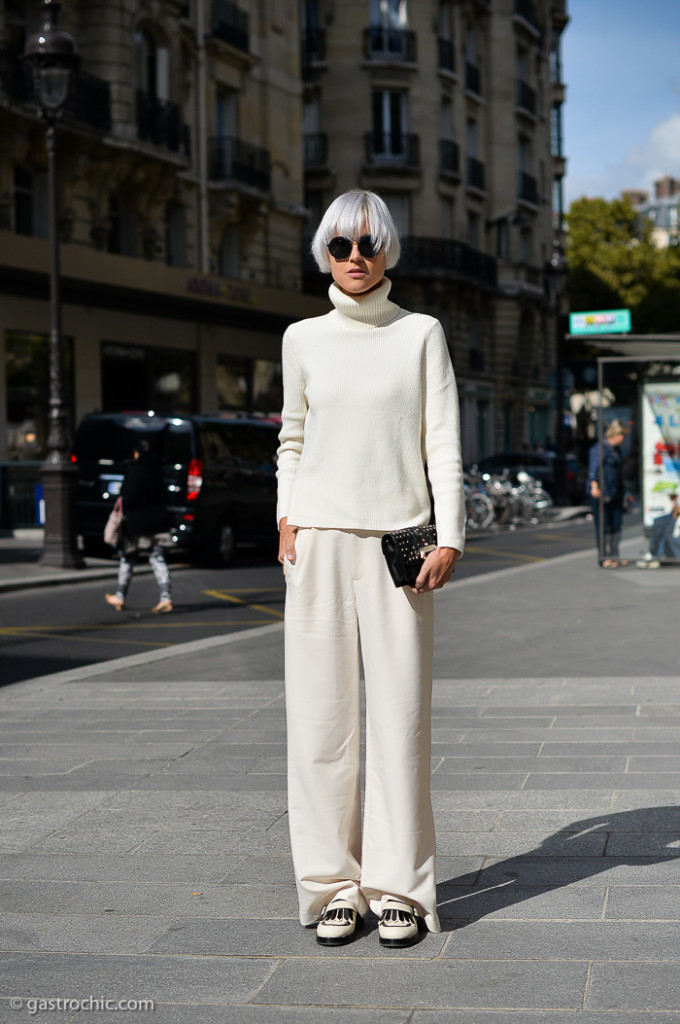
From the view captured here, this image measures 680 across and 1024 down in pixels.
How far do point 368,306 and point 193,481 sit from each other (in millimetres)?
14740

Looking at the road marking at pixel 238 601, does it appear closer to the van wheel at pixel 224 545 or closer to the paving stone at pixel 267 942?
the van wheel at pixel 224 545

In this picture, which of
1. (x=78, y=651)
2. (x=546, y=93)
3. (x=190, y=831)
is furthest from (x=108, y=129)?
(x=546, y=93)

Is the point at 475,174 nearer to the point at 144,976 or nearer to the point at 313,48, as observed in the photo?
the point at 313,48

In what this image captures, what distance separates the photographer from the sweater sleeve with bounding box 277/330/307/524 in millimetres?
3887

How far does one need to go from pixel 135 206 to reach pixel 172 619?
1944 centimetres

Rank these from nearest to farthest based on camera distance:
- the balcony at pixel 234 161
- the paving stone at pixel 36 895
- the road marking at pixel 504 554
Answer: the paving stone at pixel 36 895 → the road marking at pixel 504 554 → the balcony at pixel 234 161

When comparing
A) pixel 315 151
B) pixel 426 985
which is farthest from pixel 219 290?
pixel 426 985

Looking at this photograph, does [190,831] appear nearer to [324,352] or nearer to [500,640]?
[324,352]

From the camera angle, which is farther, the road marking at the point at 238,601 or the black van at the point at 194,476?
the black van at the point at 194,476

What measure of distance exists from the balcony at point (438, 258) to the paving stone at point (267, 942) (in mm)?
41206

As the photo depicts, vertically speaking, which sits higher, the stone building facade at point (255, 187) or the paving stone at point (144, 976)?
the stone building facade at point (255, 187)

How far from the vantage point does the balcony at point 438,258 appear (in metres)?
45.8

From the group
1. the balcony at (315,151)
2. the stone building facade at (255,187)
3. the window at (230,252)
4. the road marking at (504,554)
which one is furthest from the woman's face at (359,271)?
the balcony at (315,151)

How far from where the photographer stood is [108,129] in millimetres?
28594
